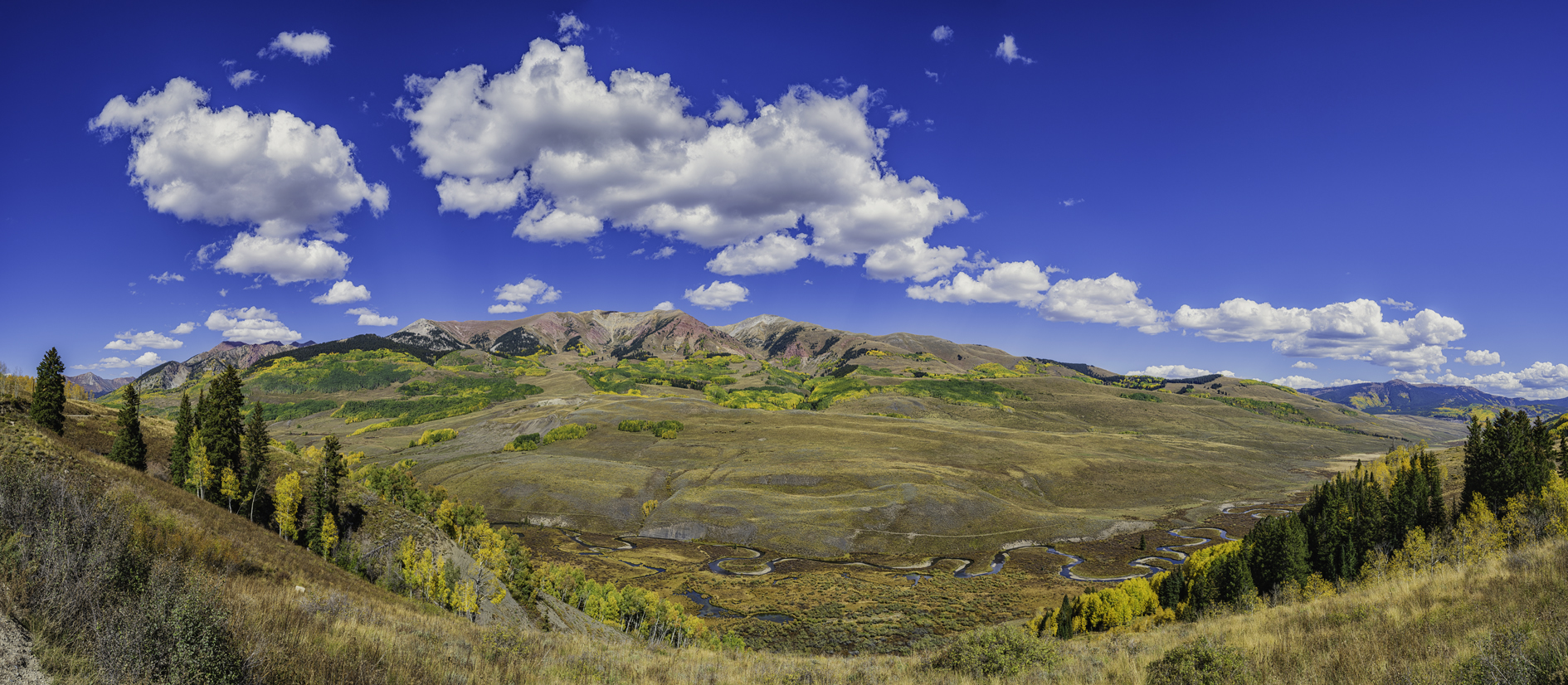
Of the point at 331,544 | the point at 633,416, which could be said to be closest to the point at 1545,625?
the point at 331,544

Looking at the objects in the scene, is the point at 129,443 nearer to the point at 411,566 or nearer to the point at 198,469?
the point at 198,469

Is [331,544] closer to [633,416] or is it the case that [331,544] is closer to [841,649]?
[841,649]

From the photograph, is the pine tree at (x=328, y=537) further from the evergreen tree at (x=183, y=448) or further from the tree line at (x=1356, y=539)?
the tree line at (x=1356, y=539)

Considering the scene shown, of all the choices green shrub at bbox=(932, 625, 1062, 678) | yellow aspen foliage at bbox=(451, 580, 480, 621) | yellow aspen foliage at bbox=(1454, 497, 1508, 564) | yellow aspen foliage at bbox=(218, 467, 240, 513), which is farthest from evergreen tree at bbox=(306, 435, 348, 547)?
yellow aspen foliage at bbox=(1454, 497, 1508, 564)

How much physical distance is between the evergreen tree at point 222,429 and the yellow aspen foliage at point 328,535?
14.8m

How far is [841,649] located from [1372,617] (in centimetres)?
4697

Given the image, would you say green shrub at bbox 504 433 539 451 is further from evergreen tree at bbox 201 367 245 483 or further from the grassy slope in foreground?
the grassy slope in foreground

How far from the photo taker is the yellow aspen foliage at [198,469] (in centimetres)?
5372

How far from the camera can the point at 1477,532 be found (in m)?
62.9

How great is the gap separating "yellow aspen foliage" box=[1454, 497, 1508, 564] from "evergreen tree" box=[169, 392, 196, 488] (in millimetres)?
116331

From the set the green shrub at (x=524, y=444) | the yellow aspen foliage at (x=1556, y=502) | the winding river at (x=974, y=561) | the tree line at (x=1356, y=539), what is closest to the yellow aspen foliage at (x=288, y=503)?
the winding river at (x=974, y=561)

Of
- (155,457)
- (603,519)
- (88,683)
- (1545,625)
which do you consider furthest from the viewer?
(603,519)

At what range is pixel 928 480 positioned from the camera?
387 feet

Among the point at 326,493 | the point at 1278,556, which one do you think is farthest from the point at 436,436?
the point at 1278,556
